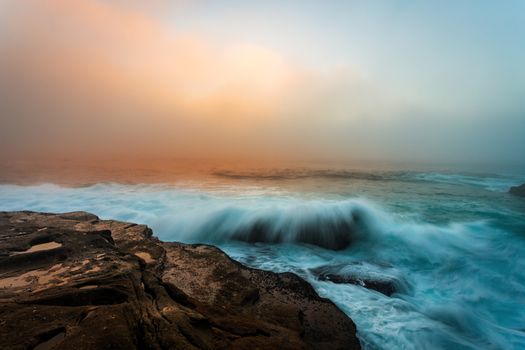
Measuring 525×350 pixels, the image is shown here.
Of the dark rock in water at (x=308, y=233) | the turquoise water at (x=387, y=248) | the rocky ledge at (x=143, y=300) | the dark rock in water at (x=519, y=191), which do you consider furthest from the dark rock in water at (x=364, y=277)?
the dark rock in water at (x=519, y=191)

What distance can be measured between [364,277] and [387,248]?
12.8 feet

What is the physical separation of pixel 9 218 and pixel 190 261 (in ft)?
20.4

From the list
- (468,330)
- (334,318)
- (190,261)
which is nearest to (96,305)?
(190,261)

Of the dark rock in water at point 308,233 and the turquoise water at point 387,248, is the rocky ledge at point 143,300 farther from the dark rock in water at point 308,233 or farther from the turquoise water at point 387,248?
the dark rock in water at point 308,233

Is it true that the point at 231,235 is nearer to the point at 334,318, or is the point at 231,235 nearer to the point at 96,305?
the point at 334,318

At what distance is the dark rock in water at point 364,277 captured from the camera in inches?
284

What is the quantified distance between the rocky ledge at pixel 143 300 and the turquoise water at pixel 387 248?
142 cm

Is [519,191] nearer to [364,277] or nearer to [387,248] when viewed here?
[387,248]

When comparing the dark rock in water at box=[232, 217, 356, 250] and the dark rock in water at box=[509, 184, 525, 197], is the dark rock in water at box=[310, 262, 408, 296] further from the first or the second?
the dark rock in water at box=[509, 184, 525, 197]

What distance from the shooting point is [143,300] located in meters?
4.05

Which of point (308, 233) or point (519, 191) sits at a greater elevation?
point (519, 191)

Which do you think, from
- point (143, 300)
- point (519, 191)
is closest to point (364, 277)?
point (143, 300)

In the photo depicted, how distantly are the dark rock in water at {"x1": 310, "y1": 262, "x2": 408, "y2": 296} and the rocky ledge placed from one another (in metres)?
1.61

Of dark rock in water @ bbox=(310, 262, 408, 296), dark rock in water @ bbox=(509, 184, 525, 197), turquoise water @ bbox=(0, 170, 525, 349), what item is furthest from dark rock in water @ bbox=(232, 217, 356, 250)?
dark rock in water @ bbox=(509, 184, 525, 197)
